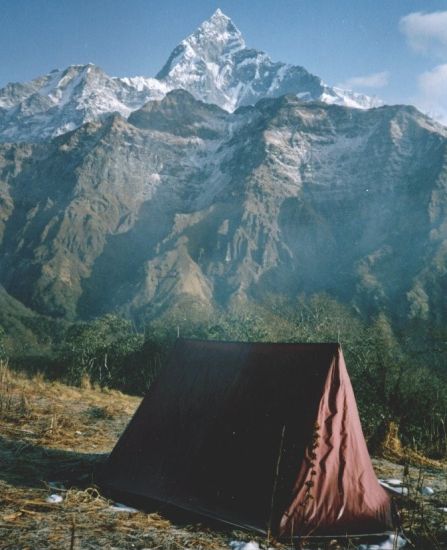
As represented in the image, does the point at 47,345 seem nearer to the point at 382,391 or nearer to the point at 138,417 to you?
the point at 382,391

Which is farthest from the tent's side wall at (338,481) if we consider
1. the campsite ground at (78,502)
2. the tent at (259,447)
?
the campsite ground at (78,502)

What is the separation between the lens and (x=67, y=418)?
13.8 metres

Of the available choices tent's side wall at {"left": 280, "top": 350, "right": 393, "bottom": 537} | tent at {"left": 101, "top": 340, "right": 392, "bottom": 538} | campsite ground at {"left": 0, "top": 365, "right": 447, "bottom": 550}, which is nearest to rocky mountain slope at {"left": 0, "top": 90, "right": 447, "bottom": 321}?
campsite ground at {"left": 0, "top": 365, "right": 447, "bottom": 550}

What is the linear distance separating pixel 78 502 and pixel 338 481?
4019mm

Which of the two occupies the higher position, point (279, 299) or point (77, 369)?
point (279, 299)

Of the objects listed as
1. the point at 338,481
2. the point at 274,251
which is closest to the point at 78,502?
the point at 338,481

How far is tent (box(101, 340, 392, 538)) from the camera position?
685 centimetres

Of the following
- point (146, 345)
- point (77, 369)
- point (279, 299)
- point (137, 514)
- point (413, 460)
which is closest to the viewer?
point (137, 514)

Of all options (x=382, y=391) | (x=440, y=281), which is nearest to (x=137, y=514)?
(x=382, y=391)

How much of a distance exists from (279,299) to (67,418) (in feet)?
449

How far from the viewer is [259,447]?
7320mm

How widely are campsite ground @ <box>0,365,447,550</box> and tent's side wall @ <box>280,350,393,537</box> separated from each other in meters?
0.35

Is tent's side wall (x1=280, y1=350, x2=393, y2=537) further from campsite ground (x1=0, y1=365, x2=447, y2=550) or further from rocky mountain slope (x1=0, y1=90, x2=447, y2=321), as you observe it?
rocky mountain slope (x1=0, y1=90, x2=447, y2=321)

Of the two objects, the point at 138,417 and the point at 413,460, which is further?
the point at 413,460
